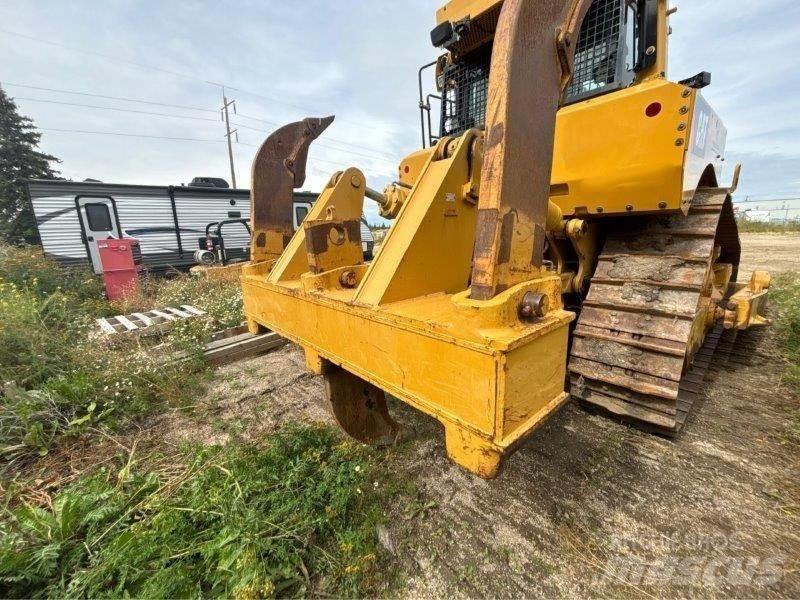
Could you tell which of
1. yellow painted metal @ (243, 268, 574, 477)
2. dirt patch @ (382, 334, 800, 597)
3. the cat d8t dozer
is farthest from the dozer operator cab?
dirt patch @ (382, 334, 800, 597)

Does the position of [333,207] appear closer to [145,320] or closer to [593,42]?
[593,42]

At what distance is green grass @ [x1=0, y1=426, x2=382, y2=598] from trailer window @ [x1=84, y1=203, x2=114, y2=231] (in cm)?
948

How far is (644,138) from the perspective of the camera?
78.9 inches

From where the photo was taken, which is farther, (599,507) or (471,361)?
(599,507)

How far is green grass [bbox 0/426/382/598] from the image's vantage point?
1.44 meters

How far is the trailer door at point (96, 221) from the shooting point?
8.63 meters

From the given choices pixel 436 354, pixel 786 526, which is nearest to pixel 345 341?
pixel 436 354

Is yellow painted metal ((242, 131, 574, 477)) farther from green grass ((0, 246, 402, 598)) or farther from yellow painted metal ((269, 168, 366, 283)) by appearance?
green grass ((0, 246, 402, 598))

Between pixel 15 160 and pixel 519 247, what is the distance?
105 feet

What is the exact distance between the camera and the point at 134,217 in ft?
30.2

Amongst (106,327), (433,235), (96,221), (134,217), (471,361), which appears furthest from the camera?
(134,217)

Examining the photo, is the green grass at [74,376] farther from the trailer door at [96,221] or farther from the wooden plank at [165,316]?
the trailer door at [96,221]

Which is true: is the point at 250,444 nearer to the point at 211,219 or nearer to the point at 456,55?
the point at 456,55

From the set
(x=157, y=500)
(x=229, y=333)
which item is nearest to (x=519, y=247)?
(x=157, y=500)
